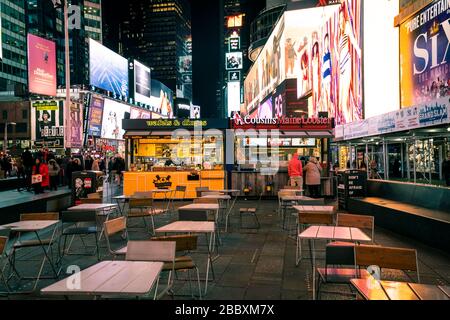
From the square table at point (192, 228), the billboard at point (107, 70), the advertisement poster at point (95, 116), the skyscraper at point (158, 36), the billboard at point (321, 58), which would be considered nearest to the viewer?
the square table at point (192, 228)

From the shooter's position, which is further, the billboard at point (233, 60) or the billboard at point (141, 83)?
the billboard at point (233, 60)

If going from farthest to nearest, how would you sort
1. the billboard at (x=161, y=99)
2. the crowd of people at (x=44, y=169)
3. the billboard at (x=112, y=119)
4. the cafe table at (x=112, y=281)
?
the billboard at (x=161, y=99) < the billboard at (x=112, y=119) < the crowd of people at (x=44, y=169) < the cafe table at (x=112, y=281)

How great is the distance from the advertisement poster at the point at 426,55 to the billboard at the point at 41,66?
20.2 m

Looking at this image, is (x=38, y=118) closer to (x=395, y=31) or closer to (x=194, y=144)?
(x=194, y=144)

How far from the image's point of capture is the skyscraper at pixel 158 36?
625ft

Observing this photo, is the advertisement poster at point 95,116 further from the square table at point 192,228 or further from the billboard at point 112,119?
the square table at point 192,228

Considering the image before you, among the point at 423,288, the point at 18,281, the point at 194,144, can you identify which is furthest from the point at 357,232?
the point at 194,144

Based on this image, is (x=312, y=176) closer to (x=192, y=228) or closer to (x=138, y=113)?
(x=192, y=228)

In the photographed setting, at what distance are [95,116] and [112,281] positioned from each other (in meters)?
48.8

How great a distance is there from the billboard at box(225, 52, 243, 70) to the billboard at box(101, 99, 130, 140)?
32136 mm

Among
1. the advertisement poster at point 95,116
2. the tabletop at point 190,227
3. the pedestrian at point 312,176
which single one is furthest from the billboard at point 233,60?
the tabletop at point 190,227

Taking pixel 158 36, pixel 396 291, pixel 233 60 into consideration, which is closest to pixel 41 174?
pixel 396 291

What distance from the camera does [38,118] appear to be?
153 feet

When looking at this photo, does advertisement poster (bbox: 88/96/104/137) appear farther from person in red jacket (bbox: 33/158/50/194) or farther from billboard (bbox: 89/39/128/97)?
person in red jacket (bbox: 33/158/50/194)
